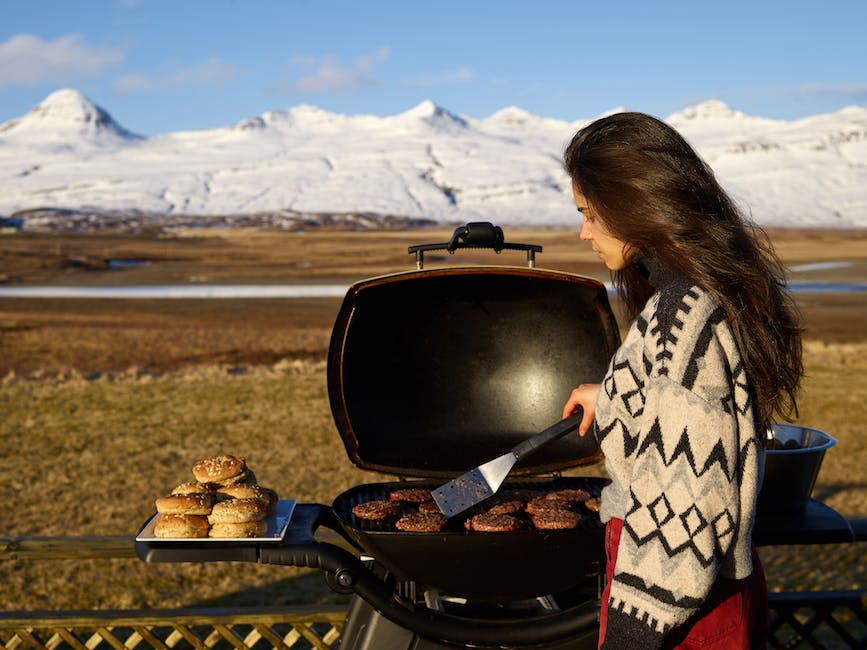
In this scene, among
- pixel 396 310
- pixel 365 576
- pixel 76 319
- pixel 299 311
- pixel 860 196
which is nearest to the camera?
pixel 365 576

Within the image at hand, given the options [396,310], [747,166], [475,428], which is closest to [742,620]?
[475,428]

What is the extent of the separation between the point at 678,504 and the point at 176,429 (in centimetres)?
758

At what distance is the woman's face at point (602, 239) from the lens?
1921mm

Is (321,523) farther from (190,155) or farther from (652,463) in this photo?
(190,155)

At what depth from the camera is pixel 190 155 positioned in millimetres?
178000

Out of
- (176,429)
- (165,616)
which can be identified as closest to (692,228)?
(165,616)

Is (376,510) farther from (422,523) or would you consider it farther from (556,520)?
(556,520)

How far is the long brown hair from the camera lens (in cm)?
176

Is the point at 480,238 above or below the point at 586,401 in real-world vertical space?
above

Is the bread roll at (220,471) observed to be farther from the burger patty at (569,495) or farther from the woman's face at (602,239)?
the woman's face at (602,239)

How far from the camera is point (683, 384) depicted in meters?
1.67

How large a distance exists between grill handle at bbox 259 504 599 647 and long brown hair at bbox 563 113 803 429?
93 cm

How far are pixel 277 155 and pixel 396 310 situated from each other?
582 ft

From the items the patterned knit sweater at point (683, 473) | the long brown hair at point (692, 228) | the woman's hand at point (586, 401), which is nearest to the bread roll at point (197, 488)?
the woman's hand at point (586, 401)
